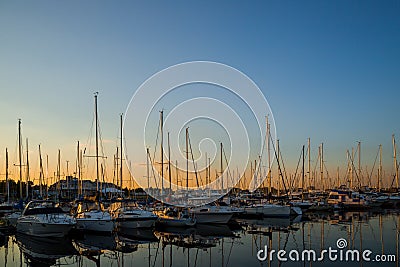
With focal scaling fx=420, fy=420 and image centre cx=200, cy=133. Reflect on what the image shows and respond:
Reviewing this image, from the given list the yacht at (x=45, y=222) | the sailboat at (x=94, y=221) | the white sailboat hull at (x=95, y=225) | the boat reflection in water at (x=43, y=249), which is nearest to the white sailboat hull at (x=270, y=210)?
the sailboat at (x=94, y=221)

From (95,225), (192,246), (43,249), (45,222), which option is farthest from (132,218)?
(43,249)

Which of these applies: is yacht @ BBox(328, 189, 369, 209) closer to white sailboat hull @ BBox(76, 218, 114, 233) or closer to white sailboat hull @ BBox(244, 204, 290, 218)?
white sailboat hull @ BBox(244, 204, 290, 218)

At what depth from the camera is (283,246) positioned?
24.8 metres

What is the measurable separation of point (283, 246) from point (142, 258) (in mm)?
8508

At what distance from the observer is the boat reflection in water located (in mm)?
20978

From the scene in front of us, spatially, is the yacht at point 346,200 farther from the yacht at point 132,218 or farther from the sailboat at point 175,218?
the yacht at point 132,218

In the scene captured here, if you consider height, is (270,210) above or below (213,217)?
below

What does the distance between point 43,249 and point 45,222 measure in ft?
11.4

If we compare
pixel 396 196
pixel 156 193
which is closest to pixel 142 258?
pixel 156 193

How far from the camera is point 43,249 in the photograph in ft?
78.9

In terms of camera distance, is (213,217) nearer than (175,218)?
No

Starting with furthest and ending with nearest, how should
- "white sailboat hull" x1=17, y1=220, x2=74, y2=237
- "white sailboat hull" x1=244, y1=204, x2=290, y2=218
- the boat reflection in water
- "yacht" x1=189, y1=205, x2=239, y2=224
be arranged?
"white sailboat hull" x1=244, y1=204, x2=290, y2=218, "yacht" x1=189, y1=205, x2=239, y2=224, "white sailboat hull" x1=17, y1=220, x2=74, y2=237, the boat reflection in water

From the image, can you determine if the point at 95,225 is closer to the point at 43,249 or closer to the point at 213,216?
the point at 43,249

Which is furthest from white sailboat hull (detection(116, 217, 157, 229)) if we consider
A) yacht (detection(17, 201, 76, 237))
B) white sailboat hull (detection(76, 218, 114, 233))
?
yacht (detection(17, 201, 76, 237))
